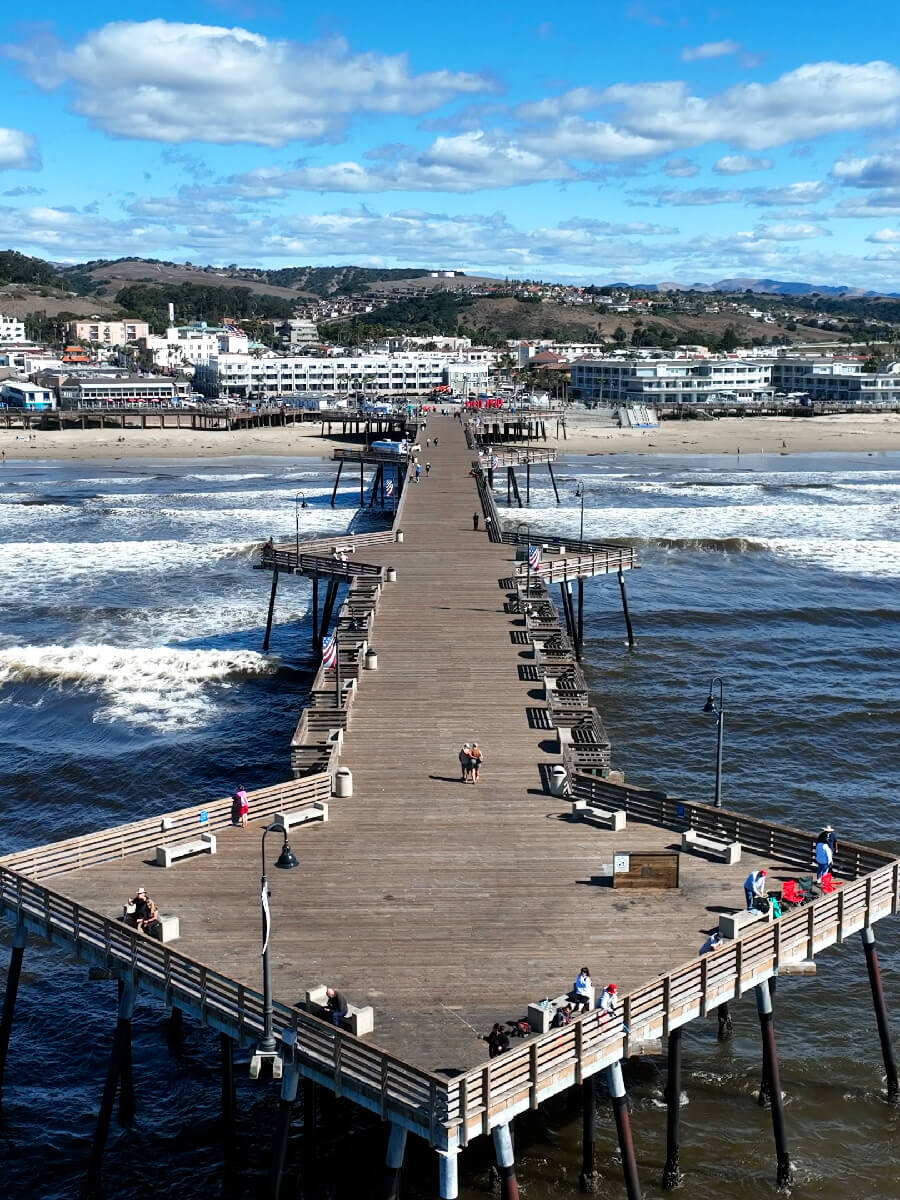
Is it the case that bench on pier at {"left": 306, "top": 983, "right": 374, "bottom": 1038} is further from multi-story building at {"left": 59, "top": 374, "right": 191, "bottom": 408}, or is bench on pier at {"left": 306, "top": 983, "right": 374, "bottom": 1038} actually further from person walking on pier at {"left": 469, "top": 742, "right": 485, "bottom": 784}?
multi-story building at {"left": 59, "top": 374, "right": 191, "bottom": 408}

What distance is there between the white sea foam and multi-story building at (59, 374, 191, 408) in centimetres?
12514

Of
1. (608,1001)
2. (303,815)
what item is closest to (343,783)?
(303,815)

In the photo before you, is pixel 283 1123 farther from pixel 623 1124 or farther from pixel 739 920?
pixel 739 920

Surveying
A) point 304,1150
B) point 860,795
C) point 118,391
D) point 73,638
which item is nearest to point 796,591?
point 860,795

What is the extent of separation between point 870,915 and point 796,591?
4268 cm

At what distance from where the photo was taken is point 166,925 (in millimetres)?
20547

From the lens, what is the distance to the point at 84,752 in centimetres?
4009

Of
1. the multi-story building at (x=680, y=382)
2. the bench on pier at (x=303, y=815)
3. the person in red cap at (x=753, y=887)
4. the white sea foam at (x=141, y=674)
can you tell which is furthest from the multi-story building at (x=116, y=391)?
the person in red cap at (x=753, y=887)

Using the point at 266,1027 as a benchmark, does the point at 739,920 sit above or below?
above

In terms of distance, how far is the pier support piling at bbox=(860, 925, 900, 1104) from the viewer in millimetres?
22656

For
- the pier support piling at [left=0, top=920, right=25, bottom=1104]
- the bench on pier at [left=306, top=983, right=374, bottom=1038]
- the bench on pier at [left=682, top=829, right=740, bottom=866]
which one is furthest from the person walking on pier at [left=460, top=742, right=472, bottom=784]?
the bench on pier at [left=306, top=983, right=374, bottom=1038]

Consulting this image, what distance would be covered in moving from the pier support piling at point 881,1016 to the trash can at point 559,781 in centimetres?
663

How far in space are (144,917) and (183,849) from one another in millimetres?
3508

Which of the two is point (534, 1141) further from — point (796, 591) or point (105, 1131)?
point (796, 591)
